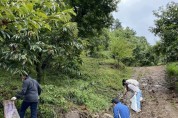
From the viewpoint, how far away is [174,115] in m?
12.8

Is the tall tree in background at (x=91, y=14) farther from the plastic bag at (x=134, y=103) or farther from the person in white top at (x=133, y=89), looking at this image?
the person in white top at (x=133, y=89)

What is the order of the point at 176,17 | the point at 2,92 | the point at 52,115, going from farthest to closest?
the point at 176,17
the point at 2,92
the point at 52,115

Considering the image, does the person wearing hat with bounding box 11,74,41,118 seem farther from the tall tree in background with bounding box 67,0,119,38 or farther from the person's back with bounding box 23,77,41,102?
the tall tree in background with bounding box 67,0,119,38

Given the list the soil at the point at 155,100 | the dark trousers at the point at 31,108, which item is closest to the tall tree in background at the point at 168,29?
the soil at the point at 155,100

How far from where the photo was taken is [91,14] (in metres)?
19.2

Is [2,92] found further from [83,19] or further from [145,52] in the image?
[145,52]

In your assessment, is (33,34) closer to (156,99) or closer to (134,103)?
(134,103)

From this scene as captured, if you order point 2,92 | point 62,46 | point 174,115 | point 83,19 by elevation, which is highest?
point 83,19

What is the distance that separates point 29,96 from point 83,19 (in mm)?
10370

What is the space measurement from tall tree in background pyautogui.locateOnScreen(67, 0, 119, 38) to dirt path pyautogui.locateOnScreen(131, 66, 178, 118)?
163 inches

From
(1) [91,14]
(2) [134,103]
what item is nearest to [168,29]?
(1) [91,14]

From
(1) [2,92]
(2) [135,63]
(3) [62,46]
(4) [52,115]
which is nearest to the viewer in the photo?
(4) [52,115]

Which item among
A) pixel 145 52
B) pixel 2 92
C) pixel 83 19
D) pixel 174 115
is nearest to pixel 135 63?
pixel 145 52

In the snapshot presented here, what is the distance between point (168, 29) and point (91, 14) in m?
4.99
